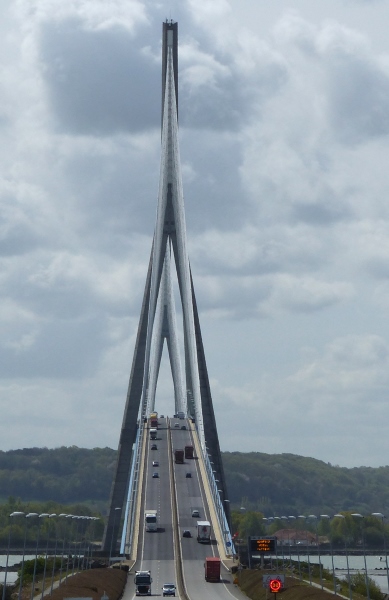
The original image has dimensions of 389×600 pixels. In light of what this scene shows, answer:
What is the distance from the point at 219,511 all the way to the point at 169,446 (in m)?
31.8

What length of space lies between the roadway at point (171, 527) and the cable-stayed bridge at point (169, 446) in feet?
0.37

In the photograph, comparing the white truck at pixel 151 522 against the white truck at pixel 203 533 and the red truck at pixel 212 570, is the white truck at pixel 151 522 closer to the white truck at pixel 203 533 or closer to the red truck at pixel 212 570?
the white truck at pixel 203 533

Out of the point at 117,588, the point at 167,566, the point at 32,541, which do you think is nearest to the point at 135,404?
the point at 167,566

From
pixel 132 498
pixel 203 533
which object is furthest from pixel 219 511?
pixel 203 533

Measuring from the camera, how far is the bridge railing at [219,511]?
8937cm

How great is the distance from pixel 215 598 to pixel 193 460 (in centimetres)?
6665

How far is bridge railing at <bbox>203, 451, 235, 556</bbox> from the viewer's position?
3518 inches

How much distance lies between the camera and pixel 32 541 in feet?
647

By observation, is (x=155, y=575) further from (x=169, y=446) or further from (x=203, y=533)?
(x=169, y=446)

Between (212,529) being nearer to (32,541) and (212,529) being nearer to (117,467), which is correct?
(117,467)

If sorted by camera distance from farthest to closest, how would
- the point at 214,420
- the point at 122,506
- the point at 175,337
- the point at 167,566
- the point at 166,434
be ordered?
1. the point at 175,337
2. the point at 166,434
3. the point at 214,420
4. the point at 122,506
5. the point at 167,566

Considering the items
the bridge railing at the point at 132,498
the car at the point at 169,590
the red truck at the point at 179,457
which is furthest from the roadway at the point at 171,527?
the car at the point at 169,590

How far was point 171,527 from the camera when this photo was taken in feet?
308

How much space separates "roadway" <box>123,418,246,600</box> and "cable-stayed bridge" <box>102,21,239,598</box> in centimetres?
11
